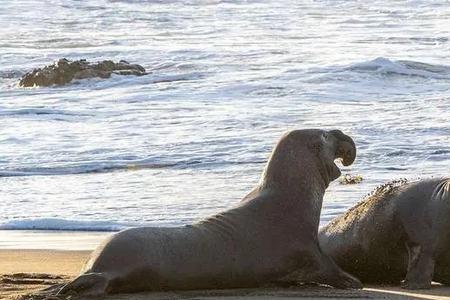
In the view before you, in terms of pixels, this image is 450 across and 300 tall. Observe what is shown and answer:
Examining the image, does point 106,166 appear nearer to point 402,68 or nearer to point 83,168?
point 83,168

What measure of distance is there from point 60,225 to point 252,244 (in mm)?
3823

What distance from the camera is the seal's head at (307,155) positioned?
7.43 meters

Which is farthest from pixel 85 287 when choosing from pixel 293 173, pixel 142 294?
pixel 293 173

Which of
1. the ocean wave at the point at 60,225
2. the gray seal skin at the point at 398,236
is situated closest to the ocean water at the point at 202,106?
the ocean wave at the point at 60,225

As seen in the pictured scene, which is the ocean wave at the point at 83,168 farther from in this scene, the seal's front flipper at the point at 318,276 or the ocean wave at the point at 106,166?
the seal's front flipper at the point at 318,276

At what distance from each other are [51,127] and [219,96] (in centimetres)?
399

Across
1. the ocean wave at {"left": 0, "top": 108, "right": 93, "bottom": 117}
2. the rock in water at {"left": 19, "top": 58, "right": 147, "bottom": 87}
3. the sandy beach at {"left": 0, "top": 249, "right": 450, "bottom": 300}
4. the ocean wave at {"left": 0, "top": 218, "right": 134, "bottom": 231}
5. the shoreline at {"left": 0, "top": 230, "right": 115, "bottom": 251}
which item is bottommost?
the rock in water at {"left": 19, "top": 58, "right": 147, "bottom": 87}

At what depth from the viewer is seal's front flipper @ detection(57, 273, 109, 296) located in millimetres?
6364

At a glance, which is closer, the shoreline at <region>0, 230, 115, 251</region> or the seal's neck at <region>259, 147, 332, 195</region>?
the seal's neck at <region>259, 147, 332, 195</region>

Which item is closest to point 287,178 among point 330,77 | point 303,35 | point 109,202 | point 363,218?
point 363,218

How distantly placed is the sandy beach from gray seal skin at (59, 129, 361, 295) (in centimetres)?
9

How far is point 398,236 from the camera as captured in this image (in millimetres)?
7523

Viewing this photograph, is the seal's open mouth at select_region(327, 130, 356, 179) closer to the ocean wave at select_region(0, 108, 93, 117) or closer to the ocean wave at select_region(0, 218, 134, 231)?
the ocean wave at select_region(0, 218, 134, 231)

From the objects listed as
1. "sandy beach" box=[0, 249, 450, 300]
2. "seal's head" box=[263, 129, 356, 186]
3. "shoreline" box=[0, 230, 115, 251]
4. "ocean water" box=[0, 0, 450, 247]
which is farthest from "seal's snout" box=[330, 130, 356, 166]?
"ocean water" box=[0, 0, 450, 247]
